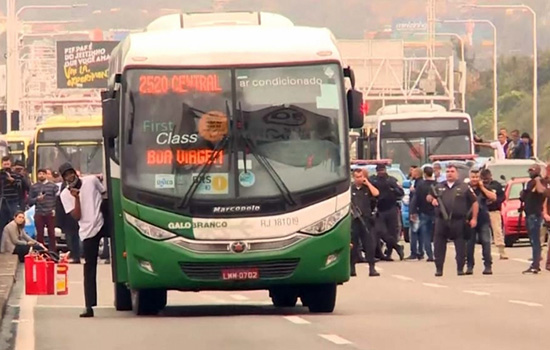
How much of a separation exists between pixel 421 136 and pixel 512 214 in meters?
10.5

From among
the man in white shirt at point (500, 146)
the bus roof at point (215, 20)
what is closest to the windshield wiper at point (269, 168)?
the bus roof at point (215, 20)

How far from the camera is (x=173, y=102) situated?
21.2 metres

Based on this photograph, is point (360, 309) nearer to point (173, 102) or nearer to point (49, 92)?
point (173, 102)

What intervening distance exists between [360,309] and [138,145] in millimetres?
3415

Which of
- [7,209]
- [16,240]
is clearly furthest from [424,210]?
[7,209]

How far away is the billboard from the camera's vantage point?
116938 millimetres

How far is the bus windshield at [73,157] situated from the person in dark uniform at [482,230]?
13.1 m

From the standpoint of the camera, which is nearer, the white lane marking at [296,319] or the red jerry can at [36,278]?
the white lane marking at [296,319]

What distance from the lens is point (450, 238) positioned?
3130 cm

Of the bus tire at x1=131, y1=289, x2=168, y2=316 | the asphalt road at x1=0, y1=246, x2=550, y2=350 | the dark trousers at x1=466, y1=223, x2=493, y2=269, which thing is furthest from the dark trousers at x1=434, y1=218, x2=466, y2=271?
the bus tire at x1=131, y1=289, x2=168, y2=316

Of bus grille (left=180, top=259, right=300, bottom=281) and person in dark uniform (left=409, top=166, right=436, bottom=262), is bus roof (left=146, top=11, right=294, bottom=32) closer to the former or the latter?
bus grille (left=180, top=259, right=300, bottom=281)

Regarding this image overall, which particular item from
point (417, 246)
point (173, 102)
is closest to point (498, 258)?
point (417, 246)

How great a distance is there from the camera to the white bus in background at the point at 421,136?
168 feet

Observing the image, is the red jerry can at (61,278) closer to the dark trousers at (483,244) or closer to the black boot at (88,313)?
the black boot at (88,313)
